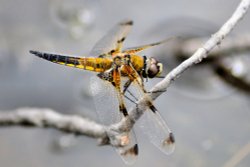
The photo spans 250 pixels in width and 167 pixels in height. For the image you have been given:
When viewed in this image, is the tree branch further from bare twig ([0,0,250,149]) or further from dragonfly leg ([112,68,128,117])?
dragonfly leg ([112,68,128,117])

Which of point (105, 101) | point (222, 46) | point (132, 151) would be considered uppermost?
point (222, 46)

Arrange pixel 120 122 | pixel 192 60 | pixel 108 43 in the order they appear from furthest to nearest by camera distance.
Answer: pixel 108 43 → pixel 120 122 → pixel 192 60

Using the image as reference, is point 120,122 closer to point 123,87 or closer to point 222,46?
point 123,87

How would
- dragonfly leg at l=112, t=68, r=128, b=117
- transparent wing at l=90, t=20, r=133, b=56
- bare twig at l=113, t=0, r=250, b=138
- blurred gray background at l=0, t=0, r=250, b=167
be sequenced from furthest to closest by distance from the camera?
blurred gray background at l=0, t=0, r=250, b=167
transparent wing at l=90, t=20, r=133, b=56
dragonfly leg at l=112, t=68, r=128, b=117
bare twig at l=113, t=0, r=250, b=138

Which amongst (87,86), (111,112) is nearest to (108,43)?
(111,112)

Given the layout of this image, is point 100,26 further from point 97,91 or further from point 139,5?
point 97,91

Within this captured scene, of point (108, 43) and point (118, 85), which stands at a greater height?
point (108, 43)

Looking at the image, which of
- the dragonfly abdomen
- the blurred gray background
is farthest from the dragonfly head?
the blurred gray background

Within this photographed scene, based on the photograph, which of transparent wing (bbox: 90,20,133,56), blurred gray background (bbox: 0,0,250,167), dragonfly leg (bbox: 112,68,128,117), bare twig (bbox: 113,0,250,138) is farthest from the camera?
blurred gray background (bbox: 0,0,250,167)
